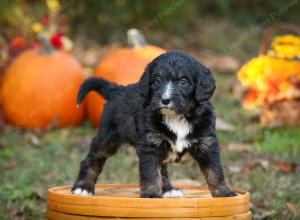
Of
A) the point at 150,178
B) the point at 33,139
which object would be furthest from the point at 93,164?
the point at 33,139

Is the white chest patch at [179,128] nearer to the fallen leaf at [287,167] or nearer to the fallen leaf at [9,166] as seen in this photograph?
the fallen leaf at [287,167]

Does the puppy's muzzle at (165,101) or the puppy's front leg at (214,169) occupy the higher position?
the puppy's muzzle at (165,101)

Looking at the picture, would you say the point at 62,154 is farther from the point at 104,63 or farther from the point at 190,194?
the point at 190,194

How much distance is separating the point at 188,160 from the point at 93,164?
2.36 meters

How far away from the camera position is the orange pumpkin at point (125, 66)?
29.1 feet

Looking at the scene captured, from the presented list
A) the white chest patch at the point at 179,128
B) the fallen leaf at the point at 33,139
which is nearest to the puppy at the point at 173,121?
the white chest patch at the point at 179,128

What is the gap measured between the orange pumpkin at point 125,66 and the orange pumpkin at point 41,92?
0.32 m

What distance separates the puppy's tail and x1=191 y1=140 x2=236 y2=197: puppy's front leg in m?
1.06

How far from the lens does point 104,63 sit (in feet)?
30.6

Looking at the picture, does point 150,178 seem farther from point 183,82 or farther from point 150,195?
point 183,82

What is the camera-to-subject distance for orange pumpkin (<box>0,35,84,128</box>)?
30.2 feet

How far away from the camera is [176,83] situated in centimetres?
414

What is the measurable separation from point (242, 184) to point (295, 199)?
1.92 feet

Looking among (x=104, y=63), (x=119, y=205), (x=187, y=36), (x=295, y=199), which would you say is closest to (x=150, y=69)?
(x=119, y=205)
